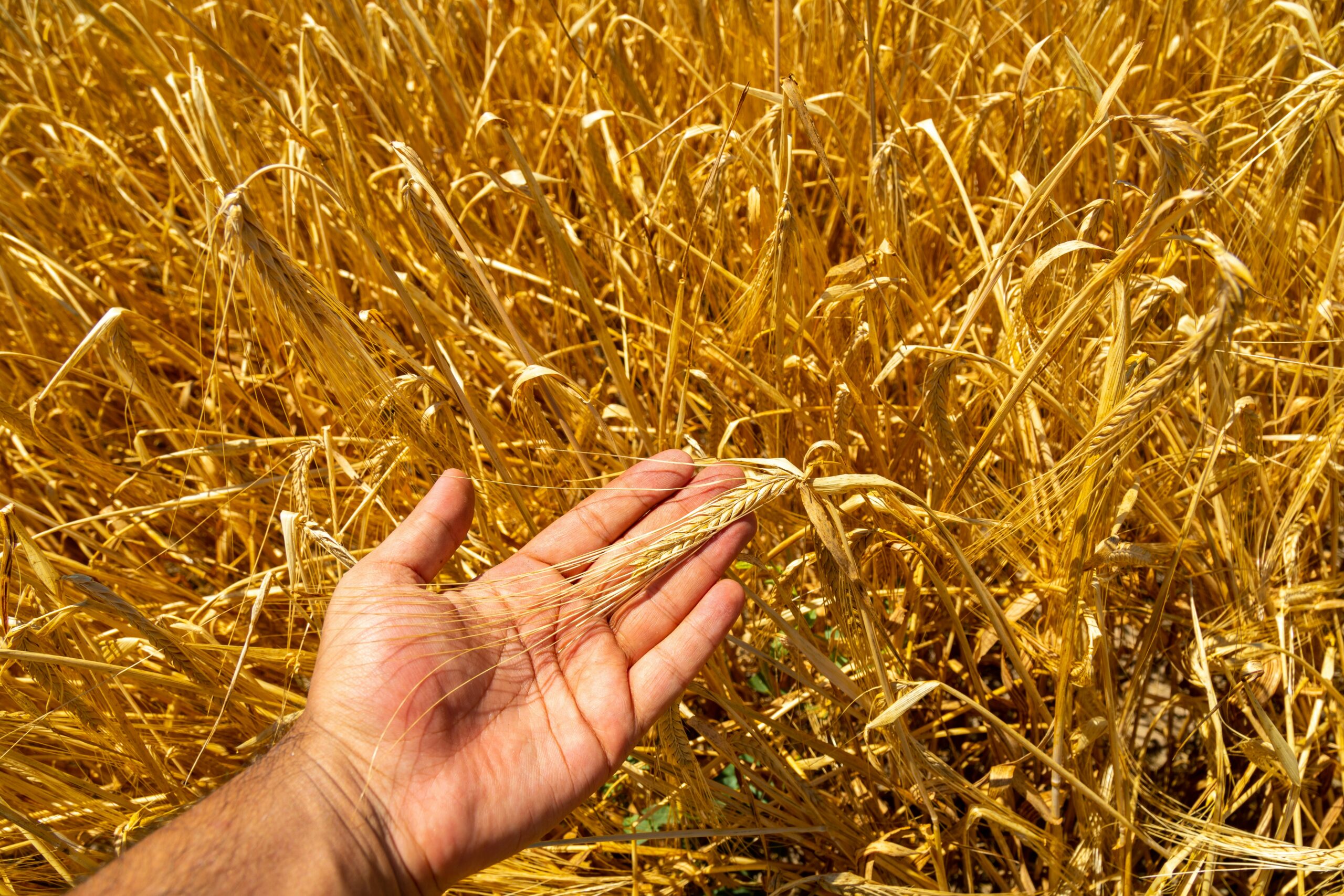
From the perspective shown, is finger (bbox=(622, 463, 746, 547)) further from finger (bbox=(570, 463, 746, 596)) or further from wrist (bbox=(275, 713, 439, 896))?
wrist (bbox=(275, 713, 439, 896))

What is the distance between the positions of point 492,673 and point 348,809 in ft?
0.75

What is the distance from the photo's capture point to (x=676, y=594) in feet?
3.38

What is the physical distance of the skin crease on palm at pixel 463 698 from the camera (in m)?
0.90

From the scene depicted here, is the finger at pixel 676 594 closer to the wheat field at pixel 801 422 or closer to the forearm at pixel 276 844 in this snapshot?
the wheat field at pixel 801 422

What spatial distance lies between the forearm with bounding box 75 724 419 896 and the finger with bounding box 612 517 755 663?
0.36 m

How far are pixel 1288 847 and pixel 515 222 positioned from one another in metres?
1.67

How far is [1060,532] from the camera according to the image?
96 cm

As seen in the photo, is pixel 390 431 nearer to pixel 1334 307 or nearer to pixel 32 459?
pixel 32 459

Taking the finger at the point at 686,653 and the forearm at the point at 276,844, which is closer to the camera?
Answer: the forearm at the point at 276,844

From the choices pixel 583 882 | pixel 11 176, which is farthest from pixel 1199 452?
pixel 11 176

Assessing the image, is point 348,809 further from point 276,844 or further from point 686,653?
point 686,653

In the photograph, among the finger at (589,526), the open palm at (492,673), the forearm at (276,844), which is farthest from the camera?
the finger at (589,526)

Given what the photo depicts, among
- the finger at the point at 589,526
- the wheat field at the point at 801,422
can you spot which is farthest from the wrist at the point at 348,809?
the finger at the point at 589,526

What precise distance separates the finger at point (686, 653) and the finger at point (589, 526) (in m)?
0.18
